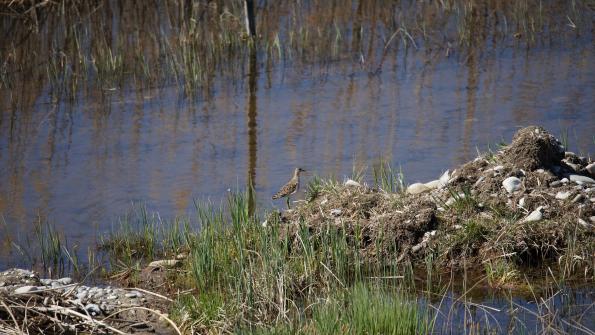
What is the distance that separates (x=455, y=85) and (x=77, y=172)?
5239 millimetres

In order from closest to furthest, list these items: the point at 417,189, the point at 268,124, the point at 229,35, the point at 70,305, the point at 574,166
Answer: the point at 70,305 < the point at 574,166 < the point at 417,189 < the point at 268,124 < the point at 229,35

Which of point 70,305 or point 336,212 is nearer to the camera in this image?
point 70,305

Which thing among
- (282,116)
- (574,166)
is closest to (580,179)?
(574,166)

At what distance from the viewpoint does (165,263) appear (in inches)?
303

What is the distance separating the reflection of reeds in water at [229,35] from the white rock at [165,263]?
621cm

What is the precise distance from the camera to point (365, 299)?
18.9 feet

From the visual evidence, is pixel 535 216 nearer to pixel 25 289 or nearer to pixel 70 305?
pixel 70 305

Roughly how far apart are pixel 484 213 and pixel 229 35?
8.64 metres

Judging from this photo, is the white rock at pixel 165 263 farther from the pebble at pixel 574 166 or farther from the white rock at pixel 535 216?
the pebble at pixel 574 166

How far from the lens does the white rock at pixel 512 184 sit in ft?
25.9

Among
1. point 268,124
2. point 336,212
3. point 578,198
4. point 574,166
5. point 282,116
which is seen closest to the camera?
point 578,198

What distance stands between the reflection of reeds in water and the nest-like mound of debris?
6.06m

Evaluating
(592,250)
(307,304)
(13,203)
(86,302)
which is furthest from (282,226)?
(13,203)

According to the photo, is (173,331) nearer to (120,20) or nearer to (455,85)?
(455,85)
